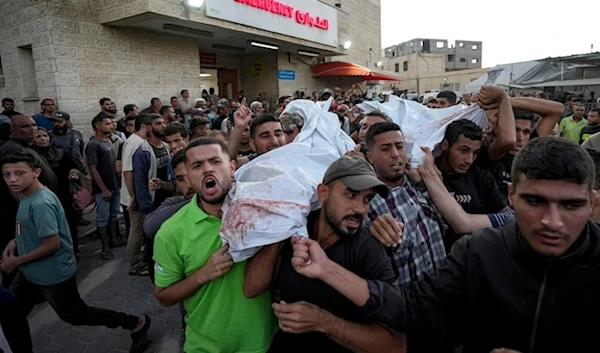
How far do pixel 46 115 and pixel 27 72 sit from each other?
2254 millimetres

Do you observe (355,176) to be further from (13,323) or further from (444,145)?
(13,323)

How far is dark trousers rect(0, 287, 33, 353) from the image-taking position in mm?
2045

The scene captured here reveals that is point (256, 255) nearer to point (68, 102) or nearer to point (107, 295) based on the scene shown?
point (107, 295)

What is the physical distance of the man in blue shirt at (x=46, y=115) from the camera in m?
6.17

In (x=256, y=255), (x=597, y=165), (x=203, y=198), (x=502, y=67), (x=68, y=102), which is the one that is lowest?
(x=256, y=255)

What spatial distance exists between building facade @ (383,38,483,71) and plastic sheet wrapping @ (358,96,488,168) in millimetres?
61922

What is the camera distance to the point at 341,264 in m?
1.49

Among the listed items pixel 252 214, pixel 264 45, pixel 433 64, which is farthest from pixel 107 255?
pixel 433 64

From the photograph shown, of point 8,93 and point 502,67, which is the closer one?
point 8,93

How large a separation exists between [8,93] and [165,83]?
3.43 meters

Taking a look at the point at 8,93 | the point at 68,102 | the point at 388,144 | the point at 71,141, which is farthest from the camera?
the point at 8,93

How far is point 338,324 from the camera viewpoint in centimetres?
141

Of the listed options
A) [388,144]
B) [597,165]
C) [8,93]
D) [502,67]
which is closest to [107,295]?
[388,144]

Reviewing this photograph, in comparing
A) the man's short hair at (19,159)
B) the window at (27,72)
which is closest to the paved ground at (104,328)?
the man's short hair at (19,159)
